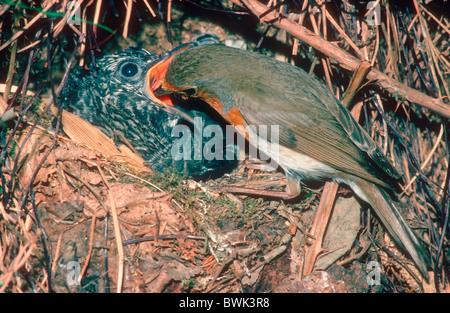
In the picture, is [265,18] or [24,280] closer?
[24,280]

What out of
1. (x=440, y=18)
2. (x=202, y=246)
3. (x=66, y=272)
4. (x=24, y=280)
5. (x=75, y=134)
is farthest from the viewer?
(x=440, y=18)

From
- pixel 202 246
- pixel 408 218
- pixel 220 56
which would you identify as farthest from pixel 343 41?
pixel 202 246

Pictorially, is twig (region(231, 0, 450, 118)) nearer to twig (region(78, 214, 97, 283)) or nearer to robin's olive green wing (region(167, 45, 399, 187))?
robin's olive green wing (region(167, 45, 399, 187))

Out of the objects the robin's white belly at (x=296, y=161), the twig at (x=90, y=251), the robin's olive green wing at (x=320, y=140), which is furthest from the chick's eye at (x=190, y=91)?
the twig at (x=90, y=251)

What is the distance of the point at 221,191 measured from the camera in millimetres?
3645

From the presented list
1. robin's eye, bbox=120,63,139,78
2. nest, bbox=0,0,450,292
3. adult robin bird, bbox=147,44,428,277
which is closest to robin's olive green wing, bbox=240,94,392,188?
adult robin bird, bbox=147,44,428,277

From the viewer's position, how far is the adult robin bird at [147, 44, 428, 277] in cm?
346

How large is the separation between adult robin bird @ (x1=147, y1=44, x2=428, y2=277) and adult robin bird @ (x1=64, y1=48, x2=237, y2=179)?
486 millimetres

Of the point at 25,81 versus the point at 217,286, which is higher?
the point at 25,81

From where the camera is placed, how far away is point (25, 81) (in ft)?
10.1

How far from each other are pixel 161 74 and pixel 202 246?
197 centimetres

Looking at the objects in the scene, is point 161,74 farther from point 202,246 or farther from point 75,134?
point 202,246

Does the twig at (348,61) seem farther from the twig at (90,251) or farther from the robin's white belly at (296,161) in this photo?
the twig at (90,251)

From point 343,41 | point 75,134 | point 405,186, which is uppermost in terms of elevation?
point 343,41
